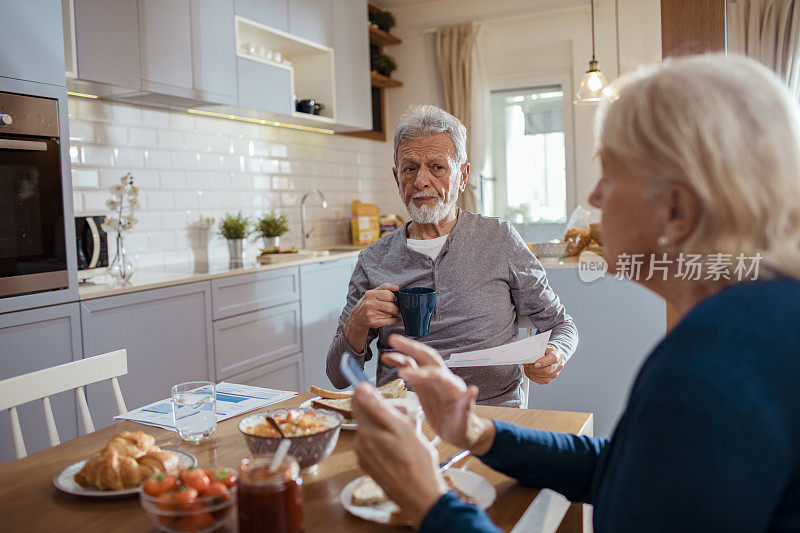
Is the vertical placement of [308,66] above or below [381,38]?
below

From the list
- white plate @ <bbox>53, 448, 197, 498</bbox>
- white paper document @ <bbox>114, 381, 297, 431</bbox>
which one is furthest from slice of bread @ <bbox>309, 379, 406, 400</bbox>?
white plate @ <bbox>53, 448, 197, 498</bbox>

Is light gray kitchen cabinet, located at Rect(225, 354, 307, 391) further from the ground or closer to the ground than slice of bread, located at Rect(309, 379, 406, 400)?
closer to the ground

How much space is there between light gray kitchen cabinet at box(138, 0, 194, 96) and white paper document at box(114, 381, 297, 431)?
1998 mm

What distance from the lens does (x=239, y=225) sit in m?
3.84

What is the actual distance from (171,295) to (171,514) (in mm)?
2132

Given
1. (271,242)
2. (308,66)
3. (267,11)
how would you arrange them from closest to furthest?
(267,11) → (271,242) → (308,66)

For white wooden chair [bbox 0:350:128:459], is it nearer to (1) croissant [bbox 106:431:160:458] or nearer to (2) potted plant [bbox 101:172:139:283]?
(1) croissant [bbox 106:431:160:458]

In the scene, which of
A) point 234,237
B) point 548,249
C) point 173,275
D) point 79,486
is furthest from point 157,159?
point 79,486

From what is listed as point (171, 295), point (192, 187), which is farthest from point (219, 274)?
point (192, 187)

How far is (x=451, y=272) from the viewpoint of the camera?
2.07m

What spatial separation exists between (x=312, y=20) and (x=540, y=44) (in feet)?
6.71

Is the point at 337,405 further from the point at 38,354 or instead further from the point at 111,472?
the point at 38,354

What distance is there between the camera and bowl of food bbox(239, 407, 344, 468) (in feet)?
3.47

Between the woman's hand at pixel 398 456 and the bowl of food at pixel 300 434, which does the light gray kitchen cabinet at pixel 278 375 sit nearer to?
the bowl of food at pixel 300 434
